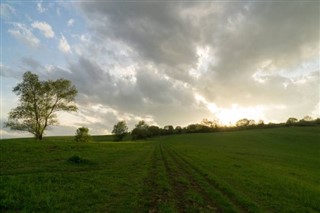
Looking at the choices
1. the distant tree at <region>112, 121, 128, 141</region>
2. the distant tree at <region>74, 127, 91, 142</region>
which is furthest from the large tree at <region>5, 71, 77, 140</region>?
the distant tree at <region>112, 121, 128, 141</region>

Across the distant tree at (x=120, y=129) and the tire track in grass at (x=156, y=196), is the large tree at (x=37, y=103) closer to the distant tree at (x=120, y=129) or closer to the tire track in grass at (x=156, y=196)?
the tire track in grass at (x=156, y=196)

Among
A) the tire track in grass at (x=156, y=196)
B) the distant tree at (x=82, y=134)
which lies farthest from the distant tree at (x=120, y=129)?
the tire track in grass at (x=156, y=196)

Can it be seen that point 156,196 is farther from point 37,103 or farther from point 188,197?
point 37,103

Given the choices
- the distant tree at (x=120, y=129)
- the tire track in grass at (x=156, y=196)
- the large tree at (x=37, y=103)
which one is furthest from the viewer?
the distant tree at (x=120, y=129)

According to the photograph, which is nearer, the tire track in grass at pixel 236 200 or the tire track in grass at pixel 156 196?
the tire track in grass at pixel 156 196

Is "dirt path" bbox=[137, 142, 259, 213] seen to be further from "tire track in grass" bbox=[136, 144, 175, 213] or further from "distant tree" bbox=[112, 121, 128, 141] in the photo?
"distant tree" bbox=[112, 121, 128, 141]

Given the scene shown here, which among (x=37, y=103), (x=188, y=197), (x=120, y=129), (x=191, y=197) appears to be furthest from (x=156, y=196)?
(x=120, y=129)

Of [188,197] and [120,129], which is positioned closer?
[188,197]

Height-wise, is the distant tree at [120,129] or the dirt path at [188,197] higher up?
the distant tree at [120,129]

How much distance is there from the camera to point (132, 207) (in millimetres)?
13141

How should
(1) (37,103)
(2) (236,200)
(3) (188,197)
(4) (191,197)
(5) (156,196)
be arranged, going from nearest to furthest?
1. (5) (156,196)
2. (3) (188,197)
3. (4) (191,197)
4. (2) (236,200)
5. (1) (37,103)

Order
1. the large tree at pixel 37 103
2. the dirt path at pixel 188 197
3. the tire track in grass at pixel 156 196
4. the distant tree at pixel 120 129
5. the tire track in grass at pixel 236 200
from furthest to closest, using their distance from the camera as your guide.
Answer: the distant tree at pixel 120 129, the large tree at pixel 37 103, the tire track in grass at pixel 236 200, the dirt path at pixel 188 197, the tire track in grass at pixel 156 196

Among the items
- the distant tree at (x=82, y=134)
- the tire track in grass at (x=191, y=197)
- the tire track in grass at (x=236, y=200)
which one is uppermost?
the distant tree at (x=82, y=134)

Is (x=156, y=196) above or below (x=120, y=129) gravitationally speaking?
below
